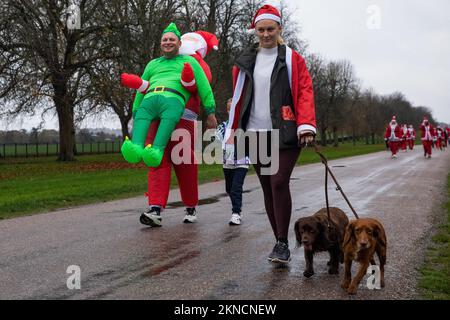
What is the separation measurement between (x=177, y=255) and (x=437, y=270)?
230 centimetres

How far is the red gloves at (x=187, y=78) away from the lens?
7.06 metres

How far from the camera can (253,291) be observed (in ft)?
13.5

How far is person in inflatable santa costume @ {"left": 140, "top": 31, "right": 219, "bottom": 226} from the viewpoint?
707 cm

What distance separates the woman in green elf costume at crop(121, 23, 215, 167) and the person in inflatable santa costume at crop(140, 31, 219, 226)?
0.60 ft

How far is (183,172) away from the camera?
745 cm

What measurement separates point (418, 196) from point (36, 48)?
17.4 metres

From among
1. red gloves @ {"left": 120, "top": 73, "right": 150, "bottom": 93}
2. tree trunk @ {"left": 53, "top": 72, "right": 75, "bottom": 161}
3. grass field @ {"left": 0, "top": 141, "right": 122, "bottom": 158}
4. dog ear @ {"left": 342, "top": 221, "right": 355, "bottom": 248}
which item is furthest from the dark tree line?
dog ear @ {"left": 342, "top": 221, "right": 355, "bottom": 248}

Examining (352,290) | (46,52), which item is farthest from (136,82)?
(46,52)

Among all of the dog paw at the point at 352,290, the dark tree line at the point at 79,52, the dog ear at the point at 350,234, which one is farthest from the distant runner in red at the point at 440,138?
the dog paw at the point at 352,290

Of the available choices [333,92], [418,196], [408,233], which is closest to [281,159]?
[408,233]

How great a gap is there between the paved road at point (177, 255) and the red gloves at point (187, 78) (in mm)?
1760

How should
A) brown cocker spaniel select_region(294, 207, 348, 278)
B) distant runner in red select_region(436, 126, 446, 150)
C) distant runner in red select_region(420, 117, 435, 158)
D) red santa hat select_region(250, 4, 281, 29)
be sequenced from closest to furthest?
brown cocker spaniel select_region(294, 207, 348, 278) < red santa hat select_region(250, 4, 281, 29) < distant runner in red select_region(420, 117, 435, 158) < distant runner in red select_region(436, 126, 446, 150)

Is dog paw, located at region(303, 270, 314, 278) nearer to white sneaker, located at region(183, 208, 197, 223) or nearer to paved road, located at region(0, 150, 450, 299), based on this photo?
paved road, located at region(0, 150, 450, 299)

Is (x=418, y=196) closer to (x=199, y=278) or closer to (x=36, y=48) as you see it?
→ (x=199, y=278)
